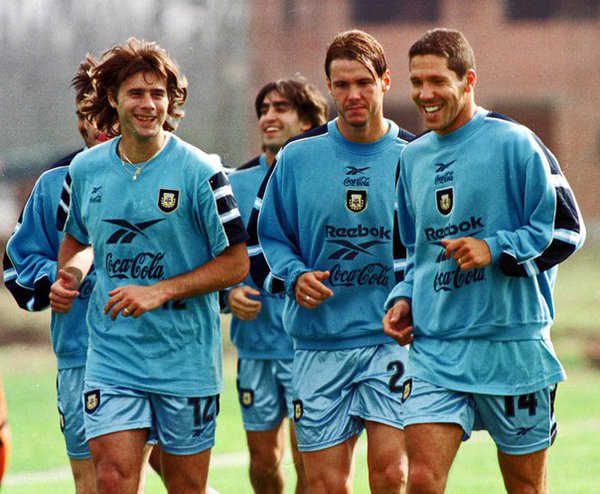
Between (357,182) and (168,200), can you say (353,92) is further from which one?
(168,200)

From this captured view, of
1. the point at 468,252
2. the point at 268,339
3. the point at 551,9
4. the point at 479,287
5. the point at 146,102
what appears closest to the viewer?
the point at 468,252

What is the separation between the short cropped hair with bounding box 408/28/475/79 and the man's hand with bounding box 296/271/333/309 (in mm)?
1010

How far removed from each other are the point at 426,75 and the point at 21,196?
14.2 metres

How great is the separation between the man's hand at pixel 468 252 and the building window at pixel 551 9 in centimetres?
1912

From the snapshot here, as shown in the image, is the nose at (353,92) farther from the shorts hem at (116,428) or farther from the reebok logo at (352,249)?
the shorts hem at (116,428)

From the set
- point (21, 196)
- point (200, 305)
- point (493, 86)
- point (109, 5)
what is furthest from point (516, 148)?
point (493, 86)

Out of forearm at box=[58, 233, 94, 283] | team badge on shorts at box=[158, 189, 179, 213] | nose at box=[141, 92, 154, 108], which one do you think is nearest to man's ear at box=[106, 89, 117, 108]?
nose at box=[141, 92, 154, 108]

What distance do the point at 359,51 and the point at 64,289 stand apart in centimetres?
153

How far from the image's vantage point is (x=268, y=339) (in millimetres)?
7770

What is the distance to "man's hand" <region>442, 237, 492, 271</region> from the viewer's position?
5152mm

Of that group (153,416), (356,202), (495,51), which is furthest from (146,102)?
(495,51)

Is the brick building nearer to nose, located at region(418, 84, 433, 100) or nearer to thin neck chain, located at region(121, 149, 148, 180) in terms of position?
thin neck chain, located at region(121, 149, 148, 180)

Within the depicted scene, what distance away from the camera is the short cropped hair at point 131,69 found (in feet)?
19.7

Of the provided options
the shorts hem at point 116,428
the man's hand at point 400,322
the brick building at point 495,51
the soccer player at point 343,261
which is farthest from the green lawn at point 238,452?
the brick building at point 495,51
